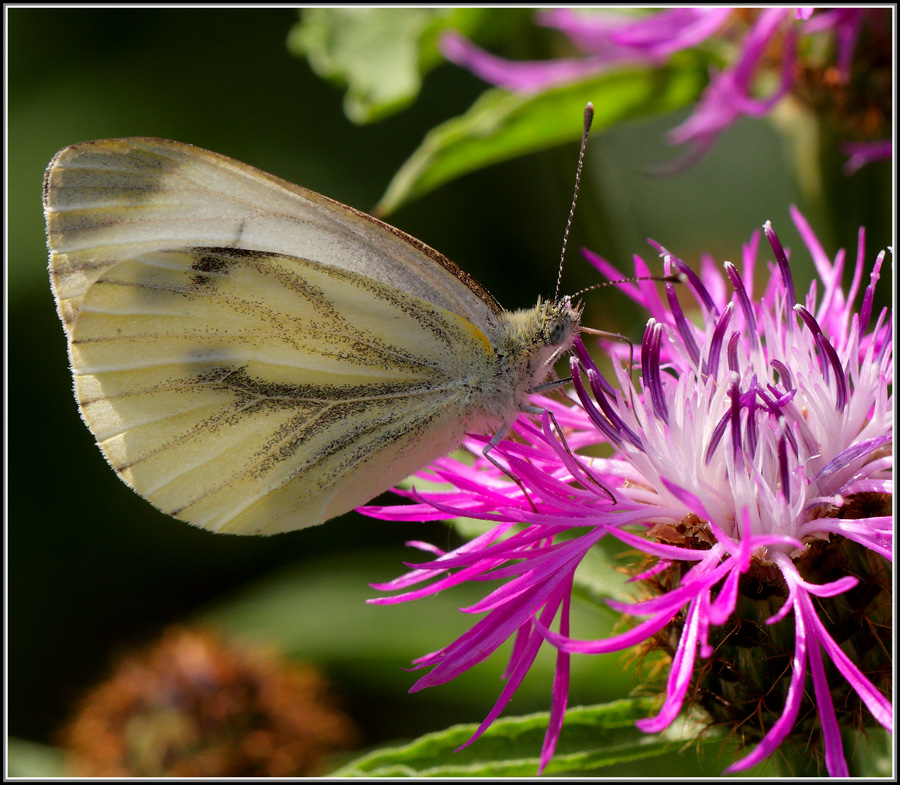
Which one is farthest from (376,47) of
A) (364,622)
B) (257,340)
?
(364,622)

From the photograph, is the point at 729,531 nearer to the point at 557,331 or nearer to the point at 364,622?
the point at 557,331

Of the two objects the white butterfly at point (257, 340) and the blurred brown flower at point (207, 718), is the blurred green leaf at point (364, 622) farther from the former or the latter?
the white butterfly at point (257, 340)

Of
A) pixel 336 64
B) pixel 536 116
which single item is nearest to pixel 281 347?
pixel 536 116

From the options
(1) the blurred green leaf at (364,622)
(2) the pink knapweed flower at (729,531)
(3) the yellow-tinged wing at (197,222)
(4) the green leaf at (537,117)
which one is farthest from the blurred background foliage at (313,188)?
(2) the pink knapweed flower at (729,531)

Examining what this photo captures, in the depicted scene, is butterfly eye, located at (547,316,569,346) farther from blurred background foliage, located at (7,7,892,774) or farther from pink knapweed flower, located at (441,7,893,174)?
pink knapweed flower, located at (441,7,893,174)

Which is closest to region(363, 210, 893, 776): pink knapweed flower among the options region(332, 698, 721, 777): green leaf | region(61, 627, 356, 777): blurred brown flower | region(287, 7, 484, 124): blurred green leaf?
region(332, 698, 721, 777): green leaf

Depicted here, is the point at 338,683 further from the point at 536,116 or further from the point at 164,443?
the point at 536,116

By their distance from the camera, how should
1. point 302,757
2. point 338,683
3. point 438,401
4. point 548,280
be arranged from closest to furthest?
1. point 438,401
2. point 302,757
3. point 338,683
4. point 548,280
